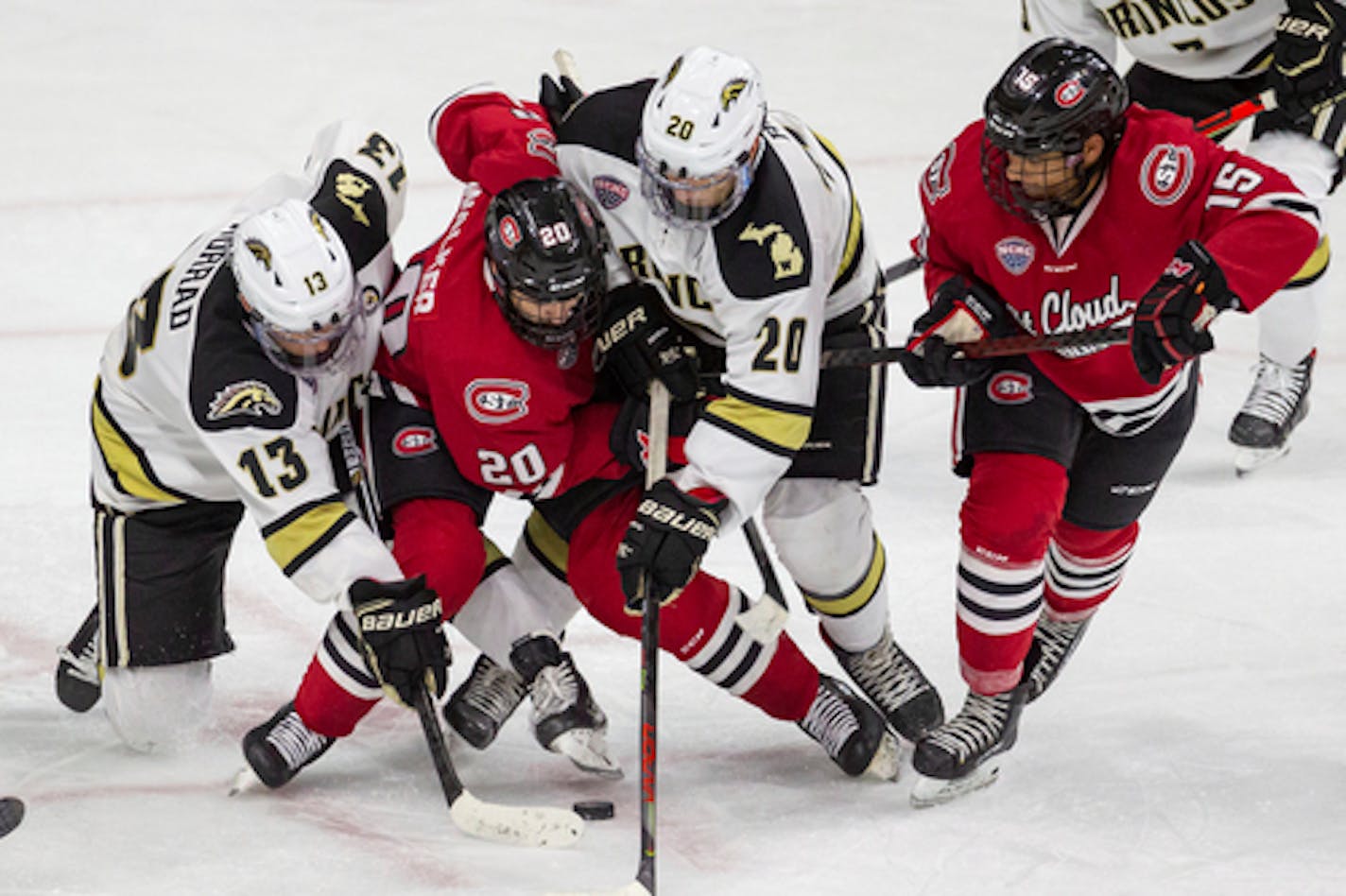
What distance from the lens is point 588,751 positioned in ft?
10.7

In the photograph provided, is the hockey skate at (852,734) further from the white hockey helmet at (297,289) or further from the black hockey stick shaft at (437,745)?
the white hockey helmet at (297,289)

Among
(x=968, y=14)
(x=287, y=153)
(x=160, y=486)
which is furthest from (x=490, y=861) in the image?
(x=968, y=14)

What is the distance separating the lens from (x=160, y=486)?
338 centimetres

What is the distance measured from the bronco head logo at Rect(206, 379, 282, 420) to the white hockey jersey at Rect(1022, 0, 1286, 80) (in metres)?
2.32

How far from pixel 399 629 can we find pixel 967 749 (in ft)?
3.20

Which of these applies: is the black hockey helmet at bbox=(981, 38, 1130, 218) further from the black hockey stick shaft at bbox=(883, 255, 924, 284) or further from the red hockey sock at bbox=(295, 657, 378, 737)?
the black hockey stick shaft at bbox=(883, 255, 924, 284)

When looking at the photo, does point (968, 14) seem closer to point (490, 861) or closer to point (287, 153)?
point (287, 153)

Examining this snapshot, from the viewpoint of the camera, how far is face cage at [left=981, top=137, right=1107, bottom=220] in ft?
9.62

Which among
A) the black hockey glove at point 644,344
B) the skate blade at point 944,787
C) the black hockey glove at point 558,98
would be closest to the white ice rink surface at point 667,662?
the skate blade at point 944,787

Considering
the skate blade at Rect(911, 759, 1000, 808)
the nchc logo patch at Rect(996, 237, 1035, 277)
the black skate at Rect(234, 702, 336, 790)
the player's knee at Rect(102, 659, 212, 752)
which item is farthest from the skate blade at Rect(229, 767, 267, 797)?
the nchc logo patch at Rect(996, 237, 1035, 277)

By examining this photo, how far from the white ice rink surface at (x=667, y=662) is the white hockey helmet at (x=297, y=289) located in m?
0.79

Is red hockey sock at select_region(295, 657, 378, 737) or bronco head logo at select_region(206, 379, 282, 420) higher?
bronco head logo at select_region(206, 379, 282, 420)

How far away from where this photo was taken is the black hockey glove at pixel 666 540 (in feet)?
9.60

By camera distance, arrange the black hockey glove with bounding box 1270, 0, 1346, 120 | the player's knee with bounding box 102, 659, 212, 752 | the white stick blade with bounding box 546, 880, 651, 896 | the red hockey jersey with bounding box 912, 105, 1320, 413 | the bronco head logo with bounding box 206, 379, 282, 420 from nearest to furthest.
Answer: the white stick blade with bounding box 546, 880, 651, 896 → the red hockey jersey with bounding box 912, 105, 1320, 413 → the bronco head logo with bounding box 206, 379, 282, 420 → the player's knee with bounding box 102, 659, 212, 752 → the black hockey glove with bounding box 1270, 0, 1346, 120
